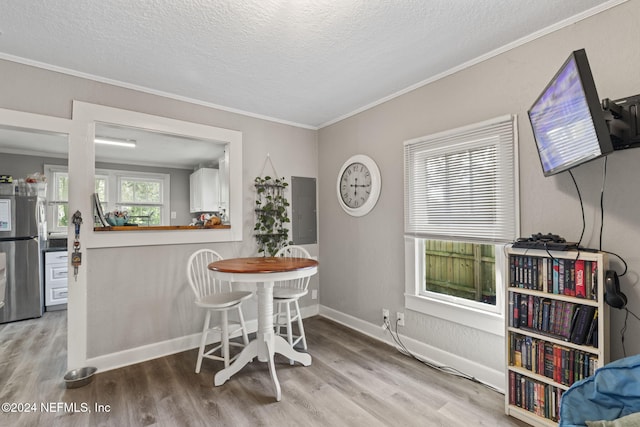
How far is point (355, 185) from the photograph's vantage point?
3.36 metres

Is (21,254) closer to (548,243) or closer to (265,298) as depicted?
(265,298)

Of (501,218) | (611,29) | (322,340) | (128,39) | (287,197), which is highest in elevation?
(128,39)

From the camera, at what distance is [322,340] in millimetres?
3055

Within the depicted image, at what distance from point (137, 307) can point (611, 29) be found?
3.94 m

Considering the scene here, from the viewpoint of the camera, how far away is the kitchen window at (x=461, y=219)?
214cm

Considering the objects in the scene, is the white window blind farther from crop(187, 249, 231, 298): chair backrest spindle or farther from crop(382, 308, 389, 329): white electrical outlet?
crop(187, 249, 231, 298): chair backrest spindle

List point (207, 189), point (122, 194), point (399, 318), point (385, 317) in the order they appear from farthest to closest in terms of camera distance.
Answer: point (122, 194) < point (207, 189) < point (385, 317) < point (399, 318)

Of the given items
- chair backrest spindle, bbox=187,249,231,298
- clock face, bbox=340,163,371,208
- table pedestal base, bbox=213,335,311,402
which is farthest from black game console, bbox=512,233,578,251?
chair backrest spindle, bbox=187,249,231,298

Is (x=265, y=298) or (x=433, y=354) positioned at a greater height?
(x=265, y=298)

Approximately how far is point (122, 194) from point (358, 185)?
4.59 meters

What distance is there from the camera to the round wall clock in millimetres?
3109

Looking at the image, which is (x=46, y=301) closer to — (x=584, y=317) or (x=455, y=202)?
(x=455, y=202)

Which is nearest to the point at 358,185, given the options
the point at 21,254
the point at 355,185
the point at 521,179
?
the point at 355,185

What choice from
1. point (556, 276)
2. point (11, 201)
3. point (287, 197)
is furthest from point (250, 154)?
point (11, 201)
